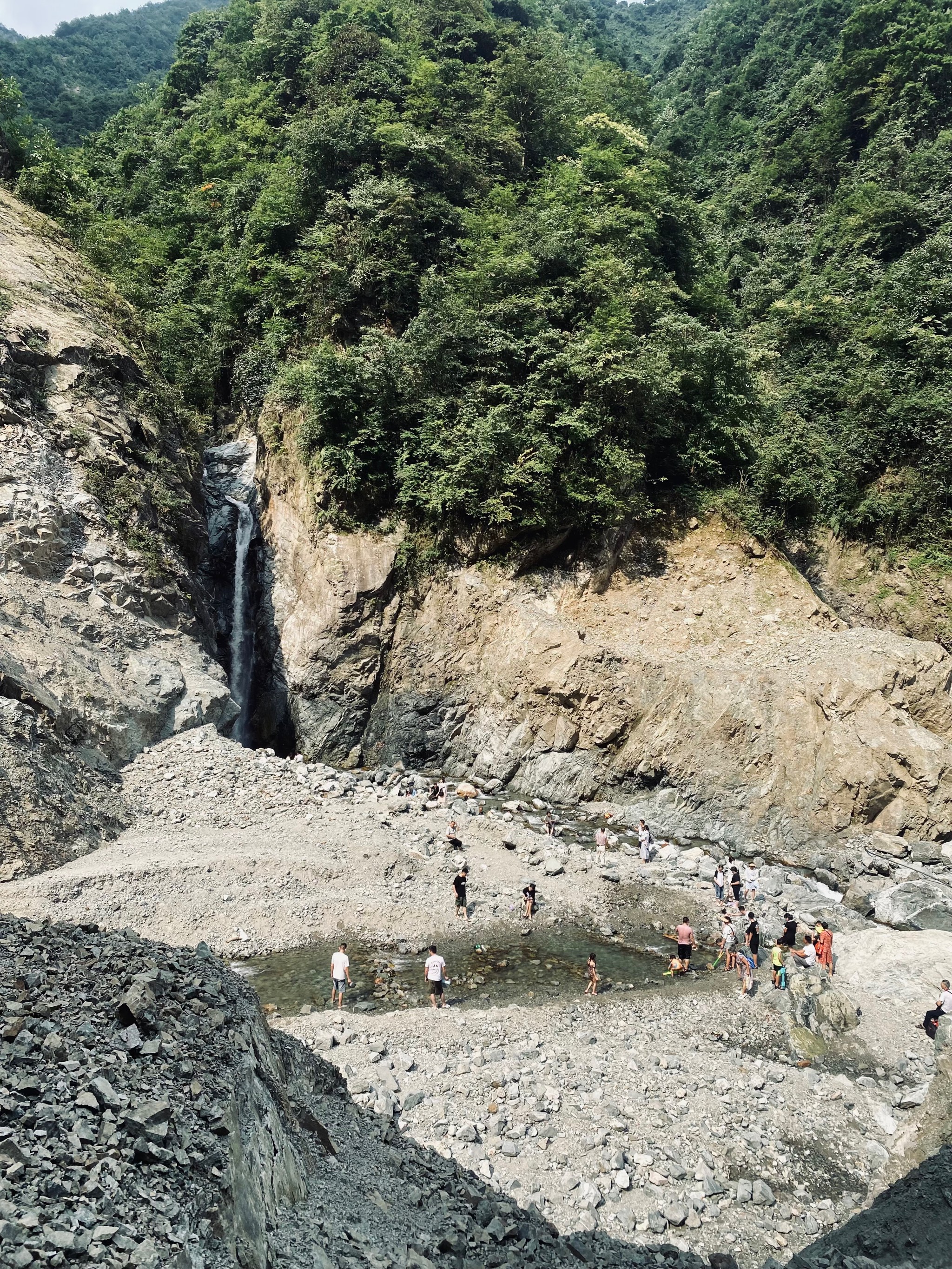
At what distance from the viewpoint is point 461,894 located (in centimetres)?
1612

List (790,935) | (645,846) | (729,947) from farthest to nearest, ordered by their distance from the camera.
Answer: (645,846) < (790,935) < (729,947)

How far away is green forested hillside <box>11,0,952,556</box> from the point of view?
25.2 metres

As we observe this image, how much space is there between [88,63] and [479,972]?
3844 inches

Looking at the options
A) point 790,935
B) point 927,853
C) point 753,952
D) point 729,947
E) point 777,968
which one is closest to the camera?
point 777,968

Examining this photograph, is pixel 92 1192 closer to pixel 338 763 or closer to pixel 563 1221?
pixel 563 1221

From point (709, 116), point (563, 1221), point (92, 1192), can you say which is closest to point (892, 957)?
point (563, 1221)

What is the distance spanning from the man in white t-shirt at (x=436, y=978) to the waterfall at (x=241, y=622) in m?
14.3

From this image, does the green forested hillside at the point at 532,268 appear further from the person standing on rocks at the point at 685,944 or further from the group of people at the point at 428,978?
the group of people at the point at 428,978

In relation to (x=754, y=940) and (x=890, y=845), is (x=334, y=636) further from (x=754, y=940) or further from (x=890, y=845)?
(x=890, y=845)

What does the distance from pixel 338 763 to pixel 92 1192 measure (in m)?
20.1

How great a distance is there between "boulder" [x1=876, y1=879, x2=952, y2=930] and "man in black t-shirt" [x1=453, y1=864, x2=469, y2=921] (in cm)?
955

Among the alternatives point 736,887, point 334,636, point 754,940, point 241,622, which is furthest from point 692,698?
point 241,622

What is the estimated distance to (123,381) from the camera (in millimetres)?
24828

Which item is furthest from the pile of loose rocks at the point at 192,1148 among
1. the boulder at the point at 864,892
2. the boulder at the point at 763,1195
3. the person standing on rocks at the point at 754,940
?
the boulder at the point at 864,892
